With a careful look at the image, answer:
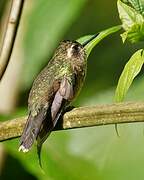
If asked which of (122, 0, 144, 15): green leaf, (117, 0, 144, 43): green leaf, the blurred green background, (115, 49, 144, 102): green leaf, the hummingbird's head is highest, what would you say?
(122, 0, 144, 15): green leaf

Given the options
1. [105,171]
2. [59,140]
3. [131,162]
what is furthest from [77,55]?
[131,162]

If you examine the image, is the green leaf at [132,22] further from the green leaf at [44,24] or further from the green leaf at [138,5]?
the green leaf at [44,24]

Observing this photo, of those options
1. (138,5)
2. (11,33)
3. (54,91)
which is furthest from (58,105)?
(138,5)

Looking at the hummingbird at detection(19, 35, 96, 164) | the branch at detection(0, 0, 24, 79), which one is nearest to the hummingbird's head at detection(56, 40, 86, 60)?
the hummingbird at detection(19, 35, 96, 164)

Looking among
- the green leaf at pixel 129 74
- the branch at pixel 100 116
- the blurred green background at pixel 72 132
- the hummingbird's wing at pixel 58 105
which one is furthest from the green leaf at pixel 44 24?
the green leaf at pixel 129 74

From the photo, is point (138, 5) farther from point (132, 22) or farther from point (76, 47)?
point (76, 47)

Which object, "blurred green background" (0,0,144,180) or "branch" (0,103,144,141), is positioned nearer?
"branch" (0,103,144,141)

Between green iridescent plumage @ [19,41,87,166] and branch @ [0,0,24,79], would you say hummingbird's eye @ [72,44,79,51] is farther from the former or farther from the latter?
branch @ [0,0,24,79]
